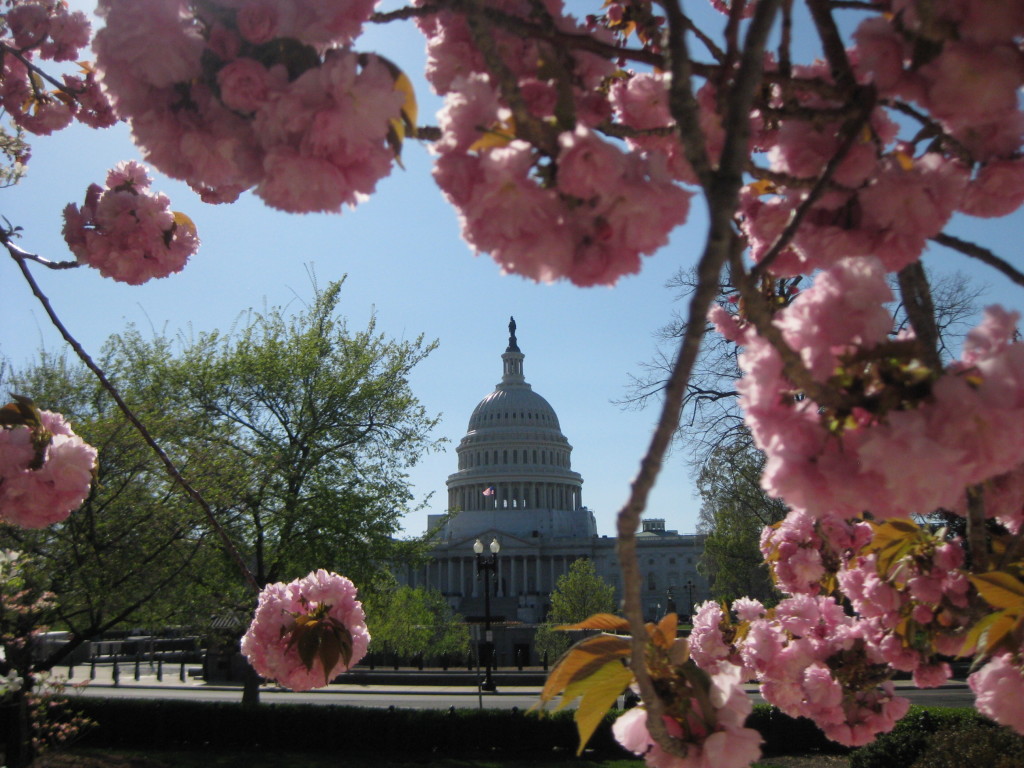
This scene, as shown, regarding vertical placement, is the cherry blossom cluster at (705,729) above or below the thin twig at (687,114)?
below

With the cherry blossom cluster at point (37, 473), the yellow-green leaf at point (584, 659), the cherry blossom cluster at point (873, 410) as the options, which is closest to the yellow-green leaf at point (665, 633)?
the yellow-green leaf at point (584, 659)

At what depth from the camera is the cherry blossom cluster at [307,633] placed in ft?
8.92

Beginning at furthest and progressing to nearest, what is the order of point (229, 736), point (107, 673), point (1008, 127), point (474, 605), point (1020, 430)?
point (474, 605) < point (107, 673) < point (229, 736) < point (1008, 127) < point (1020, 430)

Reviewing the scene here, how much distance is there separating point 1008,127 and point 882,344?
80 centimetres

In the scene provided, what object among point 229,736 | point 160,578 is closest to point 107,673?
point 229,736

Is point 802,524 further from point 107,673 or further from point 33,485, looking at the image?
point 107,673

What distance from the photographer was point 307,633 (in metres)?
2.71

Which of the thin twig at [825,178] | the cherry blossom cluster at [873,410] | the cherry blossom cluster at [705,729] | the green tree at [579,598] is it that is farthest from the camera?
the green tree at [579,598]

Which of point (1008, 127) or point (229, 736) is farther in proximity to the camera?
point (229, 736)

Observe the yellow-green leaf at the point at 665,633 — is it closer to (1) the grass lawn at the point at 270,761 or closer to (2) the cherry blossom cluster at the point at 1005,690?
(2) the cherry blossom cluster at the point at 1005,690

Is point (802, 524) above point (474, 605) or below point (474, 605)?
above

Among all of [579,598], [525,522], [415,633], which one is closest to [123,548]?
[415,633]

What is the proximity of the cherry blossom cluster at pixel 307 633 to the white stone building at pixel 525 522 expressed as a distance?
7482 centimetres

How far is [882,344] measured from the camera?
1265 mm
